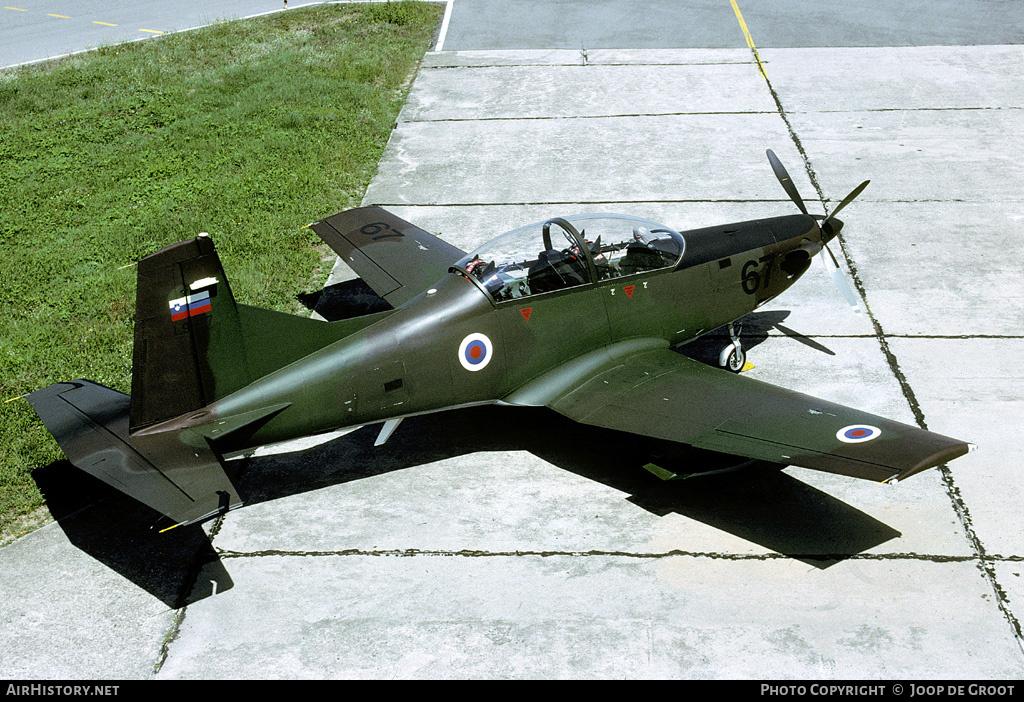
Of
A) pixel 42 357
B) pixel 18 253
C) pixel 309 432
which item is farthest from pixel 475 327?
pixel 18 253

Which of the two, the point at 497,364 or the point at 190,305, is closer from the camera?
the point at 190,305

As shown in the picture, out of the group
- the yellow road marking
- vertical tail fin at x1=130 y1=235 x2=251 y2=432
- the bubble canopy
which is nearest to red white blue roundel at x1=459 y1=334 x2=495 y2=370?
the bubble canopy

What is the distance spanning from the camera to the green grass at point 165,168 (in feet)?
40.1

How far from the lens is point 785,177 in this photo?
11945 millimetres

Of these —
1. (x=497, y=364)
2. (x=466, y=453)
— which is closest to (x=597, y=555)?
(x=466, y=453)

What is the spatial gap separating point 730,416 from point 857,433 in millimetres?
1144

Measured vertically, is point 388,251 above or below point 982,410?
above

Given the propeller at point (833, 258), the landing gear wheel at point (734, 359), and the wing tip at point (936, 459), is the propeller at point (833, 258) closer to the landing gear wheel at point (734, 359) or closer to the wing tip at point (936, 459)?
the landing gear wheel at point (734, 359)

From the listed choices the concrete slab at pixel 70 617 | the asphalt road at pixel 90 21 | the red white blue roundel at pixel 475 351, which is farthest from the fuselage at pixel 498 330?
the asphalt road at pixel 90 21

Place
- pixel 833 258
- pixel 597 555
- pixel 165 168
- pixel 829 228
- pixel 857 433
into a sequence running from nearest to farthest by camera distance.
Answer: pixel 857 433 → pixel 597 555 → pixel 833 258 → pixel 829 228 → pixel 165 168

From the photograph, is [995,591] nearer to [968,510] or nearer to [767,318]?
[968,510]

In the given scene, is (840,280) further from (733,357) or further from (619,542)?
(619,542)

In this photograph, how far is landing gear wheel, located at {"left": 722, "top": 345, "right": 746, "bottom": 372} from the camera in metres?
10.8

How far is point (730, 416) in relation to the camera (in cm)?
862
